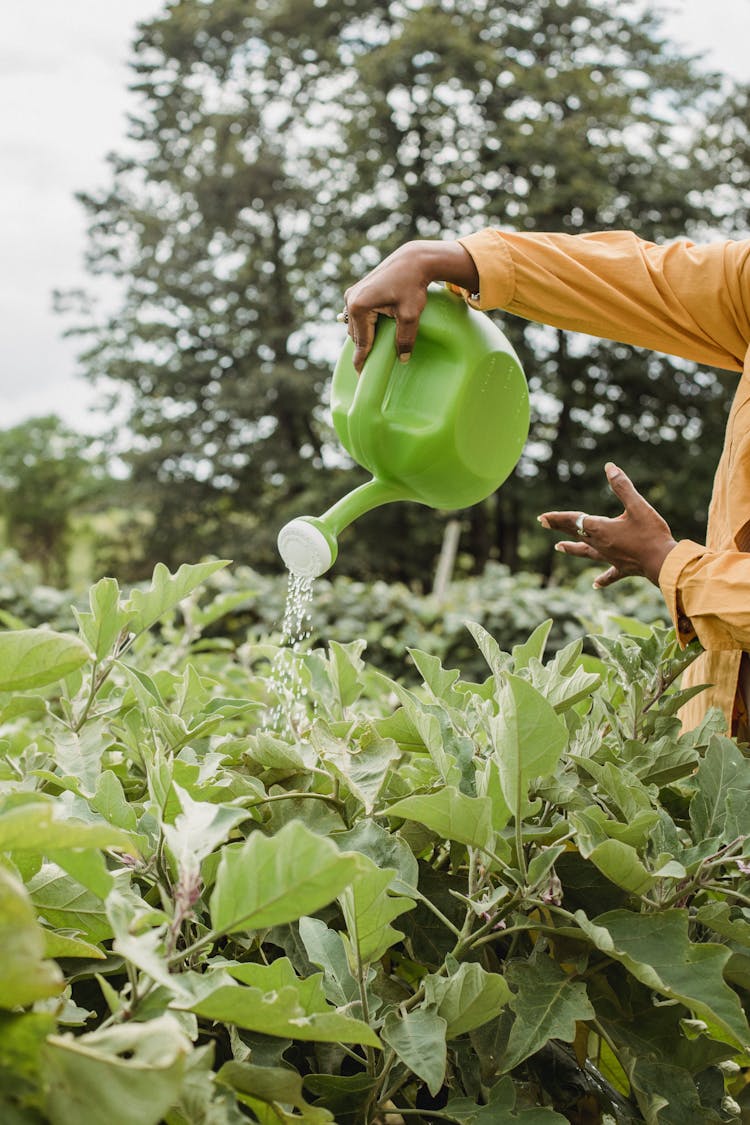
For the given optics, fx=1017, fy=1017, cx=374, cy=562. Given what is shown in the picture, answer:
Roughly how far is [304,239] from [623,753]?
2270 centimetres

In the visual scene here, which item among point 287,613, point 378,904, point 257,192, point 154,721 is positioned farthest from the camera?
point 257,192

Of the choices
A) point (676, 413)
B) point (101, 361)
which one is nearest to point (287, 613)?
point (676, 413)

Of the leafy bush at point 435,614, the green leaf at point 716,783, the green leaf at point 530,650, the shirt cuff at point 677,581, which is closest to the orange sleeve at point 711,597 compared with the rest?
the shirt cuff at point 677,581

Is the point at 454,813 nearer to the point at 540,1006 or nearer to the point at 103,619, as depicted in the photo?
the point at 540,1006

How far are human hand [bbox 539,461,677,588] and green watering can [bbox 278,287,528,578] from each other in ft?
0.70

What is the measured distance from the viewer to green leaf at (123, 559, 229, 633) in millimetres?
1125

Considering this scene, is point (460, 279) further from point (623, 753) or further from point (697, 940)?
point (697, 940)

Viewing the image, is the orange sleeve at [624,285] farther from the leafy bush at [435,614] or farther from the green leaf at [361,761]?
the leafy bush at [435,614]

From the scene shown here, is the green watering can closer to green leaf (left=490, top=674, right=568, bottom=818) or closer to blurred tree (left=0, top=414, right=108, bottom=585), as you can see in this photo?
green leaf (left=490, top=674, right=568, bottom=818)

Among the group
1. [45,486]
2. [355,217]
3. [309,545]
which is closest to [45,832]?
[309,545]

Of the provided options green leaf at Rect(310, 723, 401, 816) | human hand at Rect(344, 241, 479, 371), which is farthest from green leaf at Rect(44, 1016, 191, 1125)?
human hand at Rect(344, 241, 479, 371)

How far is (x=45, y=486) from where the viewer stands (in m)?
29.0

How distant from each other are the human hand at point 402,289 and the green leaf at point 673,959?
84 cm

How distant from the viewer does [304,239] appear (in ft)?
73.6
